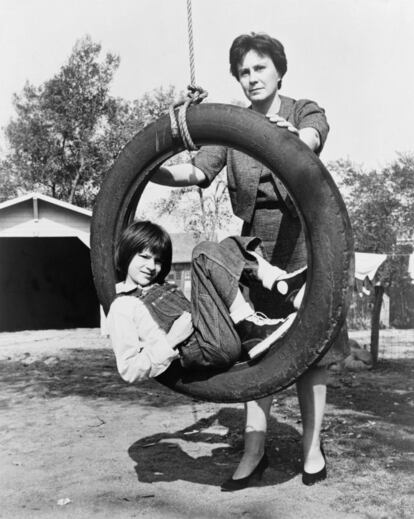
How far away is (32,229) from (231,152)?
9.65 m

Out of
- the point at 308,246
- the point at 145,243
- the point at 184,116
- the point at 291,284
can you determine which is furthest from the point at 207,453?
the point at 184,116

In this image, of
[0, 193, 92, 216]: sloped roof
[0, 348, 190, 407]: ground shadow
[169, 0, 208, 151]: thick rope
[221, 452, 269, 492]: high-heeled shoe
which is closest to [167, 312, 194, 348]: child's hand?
[169, 0, 208, 151]: thick rope

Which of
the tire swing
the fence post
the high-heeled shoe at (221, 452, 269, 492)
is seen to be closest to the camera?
the tire swing

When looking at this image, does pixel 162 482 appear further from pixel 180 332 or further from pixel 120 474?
pixel 180 332

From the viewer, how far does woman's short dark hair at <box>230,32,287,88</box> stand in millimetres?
2744

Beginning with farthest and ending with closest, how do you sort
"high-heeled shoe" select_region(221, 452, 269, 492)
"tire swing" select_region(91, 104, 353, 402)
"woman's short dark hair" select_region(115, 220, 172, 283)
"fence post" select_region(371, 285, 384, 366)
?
1. "fence post" select_region(371, 285, 384, 366)
2. "high-heeled shoe" select_region(221, 452, 269, 492)
3. "woman's short dark hair" select_region(115, 220, 172, 283)
4. "tire swing" select_region(91, 104, 353, 402)

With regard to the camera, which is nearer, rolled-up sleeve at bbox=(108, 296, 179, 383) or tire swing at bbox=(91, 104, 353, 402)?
tire swing at bbox=(91, 104, 353, 402)

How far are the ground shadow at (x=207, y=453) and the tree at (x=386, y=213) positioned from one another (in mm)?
15572

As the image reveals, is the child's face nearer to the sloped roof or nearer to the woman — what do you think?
the woman

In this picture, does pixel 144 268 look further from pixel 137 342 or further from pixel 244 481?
pixel 244 481

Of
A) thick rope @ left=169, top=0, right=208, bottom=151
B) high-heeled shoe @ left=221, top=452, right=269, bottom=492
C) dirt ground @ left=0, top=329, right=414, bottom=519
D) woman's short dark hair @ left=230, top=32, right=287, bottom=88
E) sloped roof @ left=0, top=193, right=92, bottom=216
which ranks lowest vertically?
dirt ground @ left=0, top=329, right=414, bottom=519

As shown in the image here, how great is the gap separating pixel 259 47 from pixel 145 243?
1070mm

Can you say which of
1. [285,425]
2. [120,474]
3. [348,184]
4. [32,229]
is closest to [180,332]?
[120,474]

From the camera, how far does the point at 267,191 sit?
285 cm
